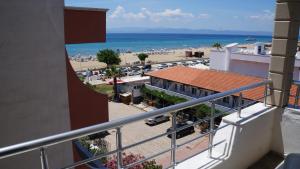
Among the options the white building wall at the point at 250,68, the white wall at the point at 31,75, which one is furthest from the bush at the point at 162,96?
the white wall at the point at 31,75

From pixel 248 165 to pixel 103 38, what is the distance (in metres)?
3.61

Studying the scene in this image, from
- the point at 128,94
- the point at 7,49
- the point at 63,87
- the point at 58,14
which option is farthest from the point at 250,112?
the point at 128,94

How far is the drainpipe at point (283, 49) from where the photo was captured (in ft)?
12.9

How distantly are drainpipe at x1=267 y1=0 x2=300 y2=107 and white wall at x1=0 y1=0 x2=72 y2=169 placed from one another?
3.33m

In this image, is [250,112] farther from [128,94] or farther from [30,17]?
[128,94]

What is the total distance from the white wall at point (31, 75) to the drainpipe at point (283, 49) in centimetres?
333

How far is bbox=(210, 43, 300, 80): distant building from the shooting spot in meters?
25.9

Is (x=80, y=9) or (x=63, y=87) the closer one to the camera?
(x=63, y=87)

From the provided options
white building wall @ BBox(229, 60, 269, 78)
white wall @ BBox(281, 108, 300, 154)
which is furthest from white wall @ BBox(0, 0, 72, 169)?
white building wall @ BBox(229, 60, 269, 78)

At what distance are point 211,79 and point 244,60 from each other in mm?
6508

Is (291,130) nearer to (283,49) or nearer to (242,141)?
(242,141)

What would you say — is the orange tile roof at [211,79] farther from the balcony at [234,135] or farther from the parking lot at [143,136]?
the balcony at [234,135]

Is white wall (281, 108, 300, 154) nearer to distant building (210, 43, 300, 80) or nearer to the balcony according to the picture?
the balcony

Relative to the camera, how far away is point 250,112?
12.9 ft
